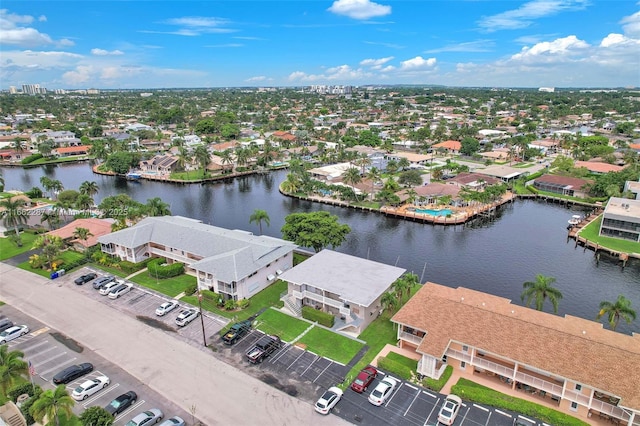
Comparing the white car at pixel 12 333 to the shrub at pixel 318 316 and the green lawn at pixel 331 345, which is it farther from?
the shrub at pixel 318 316

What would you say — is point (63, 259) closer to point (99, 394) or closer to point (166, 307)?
point (166, 307)

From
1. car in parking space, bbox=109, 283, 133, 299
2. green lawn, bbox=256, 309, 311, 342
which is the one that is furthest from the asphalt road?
green lawn, bbox=256, 309, 311, 342

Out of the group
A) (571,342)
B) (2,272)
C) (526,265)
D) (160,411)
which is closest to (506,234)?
(526,265)

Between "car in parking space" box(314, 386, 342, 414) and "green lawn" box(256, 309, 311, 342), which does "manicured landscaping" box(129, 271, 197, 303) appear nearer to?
"green lawn" box(256, 309, 311, 342)

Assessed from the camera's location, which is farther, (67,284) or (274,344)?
(67,284)

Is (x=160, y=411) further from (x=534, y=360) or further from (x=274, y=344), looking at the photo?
(x=534, y=360)
